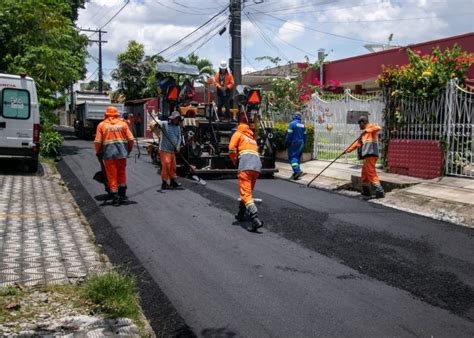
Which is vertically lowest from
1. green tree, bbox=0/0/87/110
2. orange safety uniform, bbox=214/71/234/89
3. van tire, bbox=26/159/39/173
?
van tire, bbox=26/159/39/173

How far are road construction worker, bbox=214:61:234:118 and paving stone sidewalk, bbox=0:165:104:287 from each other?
5.16 metres

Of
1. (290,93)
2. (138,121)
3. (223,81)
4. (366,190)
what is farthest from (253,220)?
(138,121)

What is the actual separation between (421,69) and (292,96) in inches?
321

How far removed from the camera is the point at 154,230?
7449mm

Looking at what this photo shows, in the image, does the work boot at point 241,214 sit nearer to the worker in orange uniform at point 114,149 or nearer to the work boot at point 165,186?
the worker in orange uniform at point 114,149

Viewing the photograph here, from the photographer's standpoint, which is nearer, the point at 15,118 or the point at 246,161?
the point at 246,161

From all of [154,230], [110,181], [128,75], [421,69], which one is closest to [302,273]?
[154,230]

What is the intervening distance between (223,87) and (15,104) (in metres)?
5.15

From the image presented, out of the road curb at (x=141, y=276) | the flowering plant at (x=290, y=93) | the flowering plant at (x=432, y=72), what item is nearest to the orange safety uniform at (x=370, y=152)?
the flowering plant at (x=432, y=72)

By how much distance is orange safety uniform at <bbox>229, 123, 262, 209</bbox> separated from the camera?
25.2 feet

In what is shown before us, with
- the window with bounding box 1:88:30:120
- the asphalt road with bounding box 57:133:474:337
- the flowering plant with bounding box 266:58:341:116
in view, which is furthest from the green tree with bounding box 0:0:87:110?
the asphalt road with bounding box 57:133:474:337

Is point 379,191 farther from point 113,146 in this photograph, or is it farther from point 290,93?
point 290,93

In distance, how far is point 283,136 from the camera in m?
17.4

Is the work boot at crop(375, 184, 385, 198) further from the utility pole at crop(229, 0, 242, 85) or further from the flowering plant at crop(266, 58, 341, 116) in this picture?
the utility pole at crop(229, 0, 242, 85)
